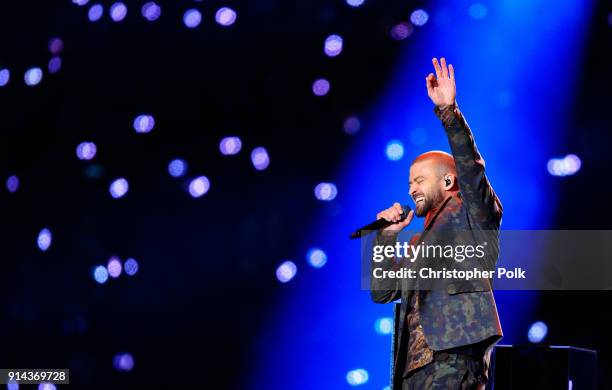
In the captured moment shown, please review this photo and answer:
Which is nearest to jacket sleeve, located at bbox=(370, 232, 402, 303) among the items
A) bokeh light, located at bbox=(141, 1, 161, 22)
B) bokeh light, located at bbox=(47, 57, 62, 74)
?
bokeh light, located at bbox=(141, 1, 161, 22)

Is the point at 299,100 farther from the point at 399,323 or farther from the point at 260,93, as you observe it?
the point at 399,323

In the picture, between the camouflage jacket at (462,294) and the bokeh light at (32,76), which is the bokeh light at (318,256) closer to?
the camouflage jacket at (462,294)

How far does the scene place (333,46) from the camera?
2842 millimetres

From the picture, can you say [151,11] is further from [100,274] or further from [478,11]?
[478,11]

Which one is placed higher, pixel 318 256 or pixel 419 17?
pixel 419 17

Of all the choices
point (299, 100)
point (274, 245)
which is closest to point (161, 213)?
point (274, 245)

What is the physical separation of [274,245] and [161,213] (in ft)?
1.35

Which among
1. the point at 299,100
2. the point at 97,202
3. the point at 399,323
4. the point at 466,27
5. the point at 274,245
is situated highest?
the point at 466,27

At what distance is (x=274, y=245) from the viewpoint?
9.11 feet

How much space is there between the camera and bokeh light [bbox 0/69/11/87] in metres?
2.96

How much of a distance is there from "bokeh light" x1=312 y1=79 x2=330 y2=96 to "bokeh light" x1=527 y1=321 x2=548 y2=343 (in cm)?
103

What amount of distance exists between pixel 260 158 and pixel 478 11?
90cm

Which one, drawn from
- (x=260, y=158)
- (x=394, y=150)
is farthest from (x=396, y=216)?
(x=260, y=158)

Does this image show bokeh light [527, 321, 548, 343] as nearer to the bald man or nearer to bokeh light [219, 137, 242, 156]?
the bald man
